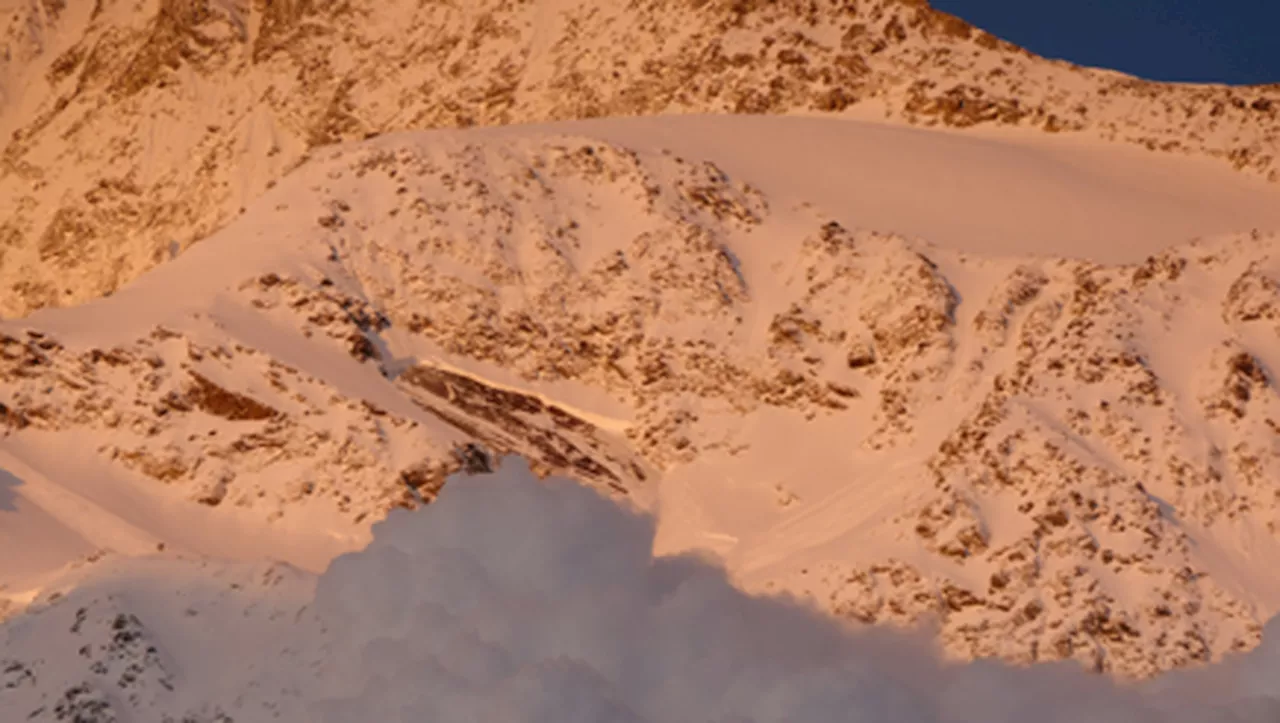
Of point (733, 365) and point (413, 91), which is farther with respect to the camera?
point (413, 91)

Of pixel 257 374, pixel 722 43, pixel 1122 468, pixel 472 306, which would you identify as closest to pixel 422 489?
pixel 257 374

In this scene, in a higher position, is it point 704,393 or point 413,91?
point 704,393

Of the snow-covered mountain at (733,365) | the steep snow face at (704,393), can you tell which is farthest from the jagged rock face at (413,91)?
the steep snow face at (704,393)

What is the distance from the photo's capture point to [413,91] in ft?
560

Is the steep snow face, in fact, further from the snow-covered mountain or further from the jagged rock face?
the jagged rock face

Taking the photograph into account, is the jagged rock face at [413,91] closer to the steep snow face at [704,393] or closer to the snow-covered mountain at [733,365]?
the snow-covered mountain at [733,365]

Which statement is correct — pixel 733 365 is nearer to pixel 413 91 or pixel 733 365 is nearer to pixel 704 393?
pixel 704 393

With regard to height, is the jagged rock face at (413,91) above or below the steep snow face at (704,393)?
below

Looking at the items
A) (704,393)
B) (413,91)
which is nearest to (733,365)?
(704,393)

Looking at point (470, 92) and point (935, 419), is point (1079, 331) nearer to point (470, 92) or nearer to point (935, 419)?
point (935, 419)

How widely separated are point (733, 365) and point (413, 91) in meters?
55.6

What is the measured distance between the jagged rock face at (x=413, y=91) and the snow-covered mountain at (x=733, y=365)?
432 mm

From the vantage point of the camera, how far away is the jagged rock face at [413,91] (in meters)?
151

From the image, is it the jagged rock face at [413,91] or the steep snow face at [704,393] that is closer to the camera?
the steep snow face at [704,393]
